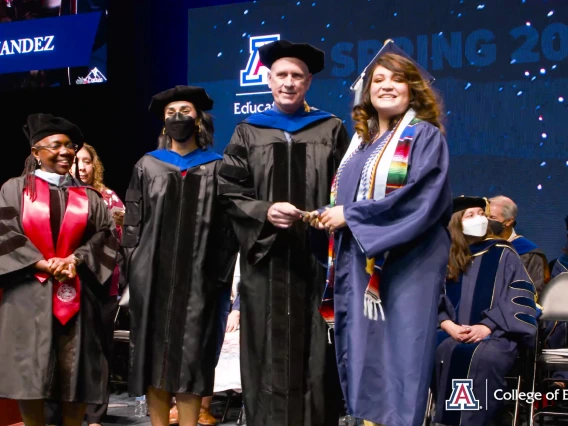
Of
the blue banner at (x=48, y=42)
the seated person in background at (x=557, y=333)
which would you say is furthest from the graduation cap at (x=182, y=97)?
the blue banner at (x=48, y=42)

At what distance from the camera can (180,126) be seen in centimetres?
383

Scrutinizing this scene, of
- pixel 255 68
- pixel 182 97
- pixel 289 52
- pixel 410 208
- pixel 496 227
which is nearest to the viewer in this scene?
pixel 410 208

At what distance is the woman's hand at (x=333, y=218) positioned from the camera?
2627 mm

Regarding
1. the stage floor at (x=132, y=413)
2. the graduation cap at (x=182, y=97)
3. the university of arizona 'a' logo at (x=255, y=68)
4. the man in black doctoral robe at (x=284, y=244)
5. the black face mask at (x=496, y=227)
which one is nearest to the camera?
the man in black doctoral robe at (x=284, y=244)

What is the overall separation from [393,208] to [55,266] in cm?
195

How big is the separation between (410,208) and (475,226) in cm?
252

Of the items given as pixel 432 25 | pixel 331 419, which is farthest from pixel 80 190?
pixel 432 25

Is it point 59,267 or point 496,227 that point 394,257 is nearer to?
point 59,267

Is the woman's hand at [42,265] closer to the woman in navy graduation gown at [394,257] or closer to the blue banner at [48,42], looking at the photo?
the woman in navy graduation gown at [394,257]

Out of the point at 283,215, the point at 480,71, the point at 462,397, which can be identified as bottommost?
the point at 462,397

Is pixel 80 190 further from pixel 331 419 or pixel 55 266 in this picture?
pixel 331 419

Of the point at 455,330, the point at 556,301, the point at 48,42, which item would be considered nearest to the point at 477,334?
the point at 455,330

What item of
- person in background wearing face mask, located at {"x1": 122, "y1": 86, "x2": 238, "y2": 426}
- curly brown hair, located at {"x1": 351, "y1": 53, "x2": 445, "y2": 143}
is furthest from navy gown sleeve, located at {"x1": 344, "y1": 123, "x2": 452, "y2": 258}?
person in background wearing face mask, located at {"x1": 122, "y1": 86, "x2": 238, "y2": 426}

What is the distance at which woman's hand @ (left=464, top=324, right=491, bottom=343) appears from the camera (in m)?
4.61
